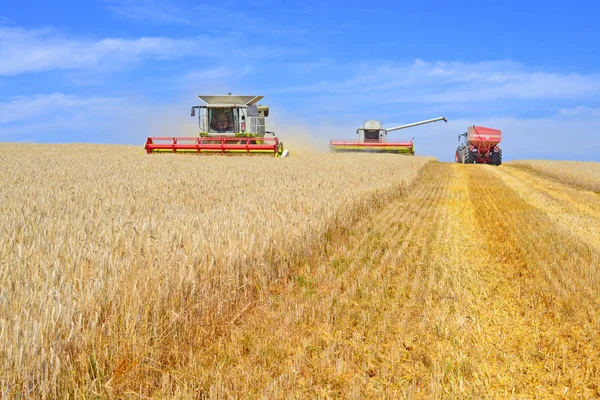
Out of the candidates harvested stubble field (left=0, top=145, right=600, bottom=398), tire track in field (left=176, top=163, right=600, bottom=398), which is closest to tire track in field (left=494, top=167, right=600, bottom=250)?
harvested stubble field (left=0, top=145, right=600, bottom=398)

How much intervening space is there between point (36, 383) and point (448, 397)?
241cm

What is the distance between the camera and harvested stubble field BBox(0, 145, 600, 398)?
2904 millimetres

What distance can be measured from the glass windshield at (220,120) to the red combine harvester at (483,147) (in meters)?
16.6

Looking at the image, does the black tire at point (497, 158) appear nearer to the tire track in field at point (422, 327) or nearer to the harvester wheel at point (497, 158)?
the harvester wheel at point (497, 158)

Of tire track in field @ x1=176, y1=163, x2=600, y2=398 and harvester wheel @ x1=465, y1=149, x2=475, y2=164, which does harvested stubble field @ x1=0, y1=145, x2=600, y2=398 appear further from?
harvester wheel @ x1=465, y1=149, x2=475, y2=164

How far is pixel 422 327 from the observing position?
4012 mm

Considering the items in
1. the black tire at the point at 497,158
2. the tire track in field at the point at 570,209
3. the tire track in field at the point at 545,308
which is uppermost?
the black tire at the point at 497,158

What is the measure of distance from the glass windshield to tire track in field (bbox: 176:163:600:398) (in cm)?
1904

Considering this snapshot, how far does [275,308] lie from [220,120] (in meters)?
21.8

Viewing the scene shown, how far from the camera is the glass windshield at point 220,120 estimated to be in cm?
2505

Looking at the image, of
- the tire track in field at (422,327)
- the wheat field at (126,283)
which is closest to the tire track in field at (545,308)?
the tire track in field at (422,327)

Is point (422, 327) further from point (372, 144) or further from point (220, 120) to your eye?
point (372, 144)

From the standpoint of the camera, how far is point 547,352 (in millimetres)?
3732

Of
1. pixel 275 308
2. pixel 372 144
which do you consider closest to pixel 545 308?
pixel 275 308
